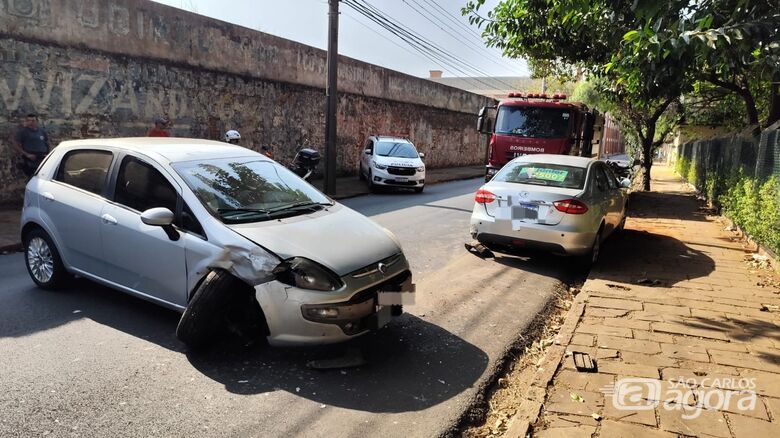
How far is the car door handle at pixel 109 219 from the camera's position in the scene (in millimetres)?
4359

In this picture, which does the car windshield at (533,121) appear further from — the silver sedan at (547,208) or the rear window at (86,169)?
the rear window at (86,169)

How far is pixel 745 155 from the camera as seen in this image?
9906mm

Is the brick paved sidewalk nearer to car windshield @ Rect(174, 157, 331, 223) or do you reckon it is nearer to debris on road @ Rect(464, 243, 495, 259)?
debris on road @ Rect(464, 243, 495, 259)

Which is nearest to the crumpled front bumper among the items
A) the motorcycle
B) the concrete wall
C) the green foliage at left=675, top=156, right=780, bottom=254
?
the green foliage at left=675, top=156, right=780, bottom=254

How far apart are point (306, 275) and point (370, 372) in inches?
34.1

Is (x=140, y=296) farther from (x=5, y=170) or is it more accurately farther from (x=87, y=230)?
(x=5, y=170)

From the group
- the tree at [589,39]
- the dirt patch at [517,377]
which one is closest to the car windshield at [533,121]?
the tree at [589,39]

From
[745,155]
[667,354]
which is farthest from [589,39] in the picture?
[667,354]

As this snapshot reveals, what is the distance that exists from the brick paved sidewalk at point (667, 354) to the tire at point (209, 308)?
2.12 meters

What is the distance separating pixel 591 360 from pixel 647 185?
17.2 m

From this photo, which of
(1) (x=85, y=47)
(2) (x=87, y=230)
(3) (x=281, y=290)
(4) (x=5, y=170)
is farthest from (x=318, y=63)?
(3) (x=281, y=290)

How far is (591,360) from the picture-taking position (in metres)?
3.96

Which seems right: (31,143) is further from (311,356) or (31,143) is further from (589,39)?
(589,39)

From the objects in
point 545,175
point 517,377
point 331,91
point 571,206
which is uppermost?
point 331,91
